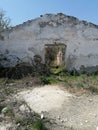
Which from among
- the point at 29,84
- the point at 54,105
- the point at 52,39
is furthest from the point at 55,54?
the point at 54,105

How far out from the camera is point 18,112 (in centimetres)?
757

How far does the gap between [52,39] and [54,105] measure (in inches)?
247

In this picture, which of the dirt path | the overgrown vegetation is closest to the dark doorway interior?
the overgrown vegetation

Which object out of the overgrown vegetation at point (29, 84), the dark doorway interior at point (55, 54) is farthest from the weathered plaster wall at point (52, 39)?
the overgrown vegetation at point (29, 84)

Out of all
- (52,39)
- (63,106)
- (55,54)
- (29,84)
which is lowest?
(63,106)

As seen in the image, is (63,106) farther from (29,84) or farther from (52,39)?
(52,39)

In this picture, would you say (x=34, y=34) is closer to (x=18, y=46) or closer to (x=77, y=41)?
(x=18, y=46)

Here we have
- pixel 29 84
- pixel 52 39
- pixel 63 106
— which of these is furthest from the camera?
pixel 52 39

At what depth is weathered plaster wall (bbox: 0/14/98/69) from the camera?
14000mm

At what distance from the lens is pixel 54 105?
8.38 meters

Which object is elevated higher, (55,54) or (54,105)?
(55,54)

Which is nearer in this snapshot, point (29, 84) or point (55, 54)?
point (29, 84)

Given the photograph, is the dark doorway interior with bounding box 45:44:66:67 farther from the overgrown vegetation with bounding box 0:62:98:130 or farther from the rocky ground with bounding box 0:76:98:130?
the rocky ground with bounding box 0:76:98:130

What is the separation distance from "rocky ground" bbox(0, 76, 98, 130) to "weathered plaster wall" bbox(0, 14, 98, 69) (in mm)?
3299
